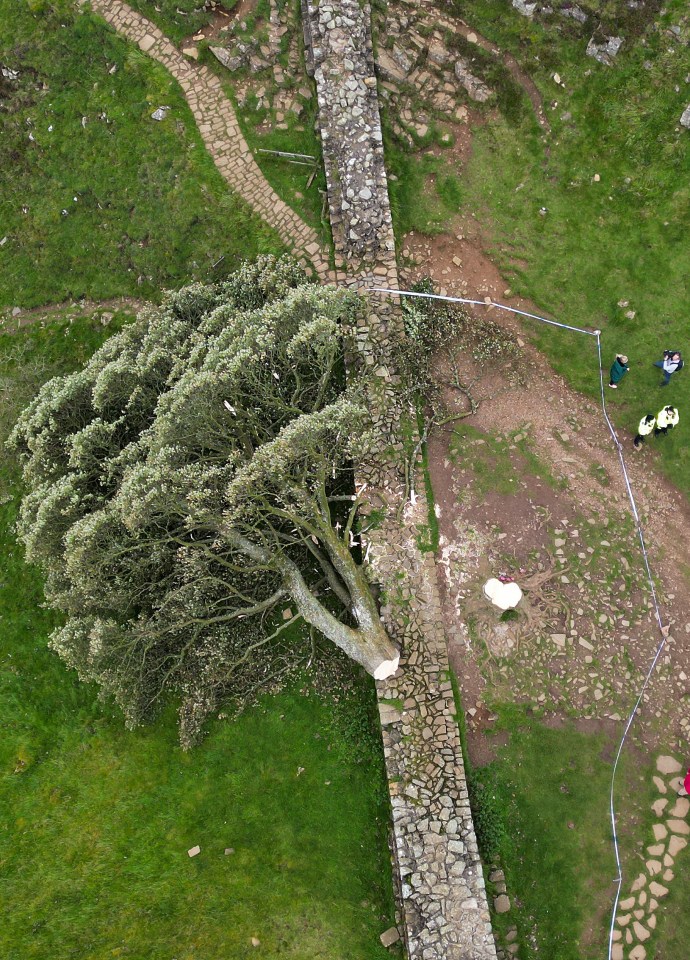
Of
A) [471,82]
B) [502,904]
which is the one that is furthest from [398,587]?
[471,82]

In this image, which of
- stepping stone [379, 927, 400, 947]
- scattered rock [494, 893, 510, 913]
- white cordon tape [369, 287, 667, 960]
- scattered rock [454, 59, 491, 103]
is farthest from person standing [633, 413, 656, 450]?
stepping stone [379, 927, 400, 947]

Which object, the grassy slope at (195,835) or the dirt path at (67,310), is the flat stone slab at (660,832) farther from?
the dirt path at (67,310)

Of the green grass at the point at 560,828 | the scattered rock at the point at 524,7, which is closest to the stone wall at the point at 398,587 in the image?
the green grass at the point at 560,828

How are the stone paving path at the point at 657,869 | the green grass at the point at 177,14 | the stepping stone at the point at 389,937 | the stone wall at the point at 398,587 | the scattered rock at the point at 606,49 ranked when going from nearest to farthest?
1. the stone wall at the point at 398,587
2. the stone paving path at the point at 657,869
3. the stepping stone at the point at 389,937
4. the scattered rock at the point at 606,49
5. the green grass at the point at 177,14

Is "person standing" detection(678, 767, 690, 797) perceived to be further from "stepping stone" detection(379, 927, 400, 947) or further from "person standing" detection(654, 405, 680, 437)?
"person standing" detection(654, 405, 680, 437)

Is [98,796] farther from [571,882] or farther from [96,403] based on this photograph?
[571,882]

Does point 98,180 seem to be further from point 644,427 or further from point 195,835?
point 195,835
